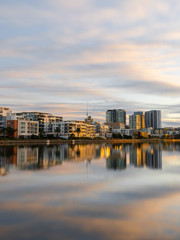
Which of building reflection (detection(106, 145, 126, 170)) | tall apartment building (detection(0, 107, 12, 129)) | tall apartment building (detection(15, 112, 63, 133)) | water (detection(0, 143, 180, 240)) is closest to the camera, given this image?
water (detection(0, 143, 180, 240))

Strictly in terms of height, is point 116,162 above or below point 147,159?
above

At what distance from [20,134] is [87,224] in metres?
132

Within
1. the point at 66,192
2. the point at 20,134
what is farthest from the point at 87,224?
the point at 20,134

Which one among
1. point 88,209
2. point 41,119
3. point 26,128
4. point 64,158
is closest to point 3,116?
point 26,128

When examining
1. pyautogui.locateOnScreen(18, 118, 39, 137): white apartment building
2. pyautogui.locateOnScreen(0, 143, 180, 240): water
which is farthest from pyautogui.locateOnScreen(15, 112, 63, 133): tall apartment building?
pyautogui.locateOnScreen(0, 143, 180, 240): water

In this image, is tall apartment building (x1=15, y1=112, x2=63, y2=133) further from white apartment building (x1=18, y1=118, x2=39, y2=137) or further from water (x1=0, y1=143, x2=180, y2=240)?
water (x1=0, y1=143, x2=180, y2=240)

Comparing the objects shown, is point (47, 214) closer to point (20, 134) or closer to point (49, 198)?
point (49, 198)

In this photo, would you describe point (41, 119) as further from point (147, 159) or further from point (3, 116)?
point (147, 159)

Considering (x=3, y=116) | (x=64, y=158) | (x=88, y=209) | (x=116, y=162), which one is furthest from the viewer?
(x=3, y=116)

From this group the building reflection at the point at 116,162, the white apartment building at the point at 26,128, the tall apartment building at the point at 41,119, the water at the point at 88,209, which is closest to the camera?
the water at the point at 88,209

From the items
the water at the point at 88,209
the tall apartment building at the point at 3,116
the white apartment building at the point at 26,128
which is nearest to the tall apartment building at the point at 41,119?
the white apartment building at the point at 26,128

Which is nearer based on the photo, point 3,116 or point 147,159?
point 147,159

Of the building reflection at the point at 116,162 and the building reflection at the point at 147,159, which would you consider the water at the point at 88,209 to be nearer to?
the building reflection at the point at 116,162

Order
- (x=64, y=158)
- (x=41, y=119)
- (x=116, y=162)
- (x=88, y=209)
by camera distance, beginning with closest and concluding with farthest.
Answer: (x=88, y=209) < (x=116, y=162) < (x=64, y=158) < (x=41, y=119)
